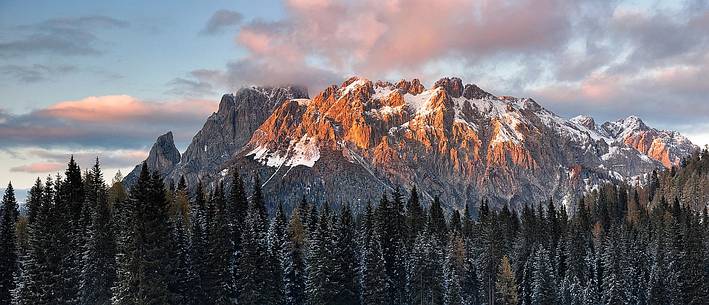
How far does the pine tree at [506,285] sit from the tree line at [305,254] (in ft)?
1.00

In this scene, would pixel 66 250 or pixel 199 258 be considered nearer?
pixel 66 250

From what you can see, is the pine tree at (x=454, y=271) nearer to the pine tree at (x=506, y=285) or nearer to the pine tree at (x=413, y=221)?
the pine tree at (x=413, y=221)

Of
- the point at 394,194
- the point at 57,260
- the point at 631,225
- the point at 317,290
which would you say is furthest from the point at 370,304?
the point at 631,225

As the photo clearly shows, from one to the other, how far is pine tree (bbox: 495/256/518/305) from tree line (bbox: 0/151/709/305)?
0.31m

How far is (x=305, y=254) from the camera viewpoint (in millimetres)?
108688

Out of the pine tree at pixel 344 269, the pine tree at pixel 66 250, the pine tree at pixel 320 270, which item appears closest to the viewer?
the pine tree at pixel 66 250

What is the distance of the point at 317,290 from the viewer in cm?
10069

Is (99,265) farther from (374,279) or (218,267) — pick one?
(374,279)

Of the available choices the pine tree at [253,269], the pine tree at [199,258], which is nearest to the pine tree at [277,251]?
the pine tree at [253,269]

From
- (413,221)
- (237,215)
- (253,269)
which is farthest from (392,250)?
(253,269)

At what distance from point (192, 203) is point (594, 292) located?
70.5 metres

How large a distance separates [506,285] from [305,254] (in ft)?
118

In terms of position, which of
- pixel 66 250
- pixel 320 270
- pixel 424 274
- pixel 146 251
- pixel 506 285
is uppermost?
pixel 66 250

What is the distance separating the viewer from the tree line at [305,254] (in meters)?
78.5
